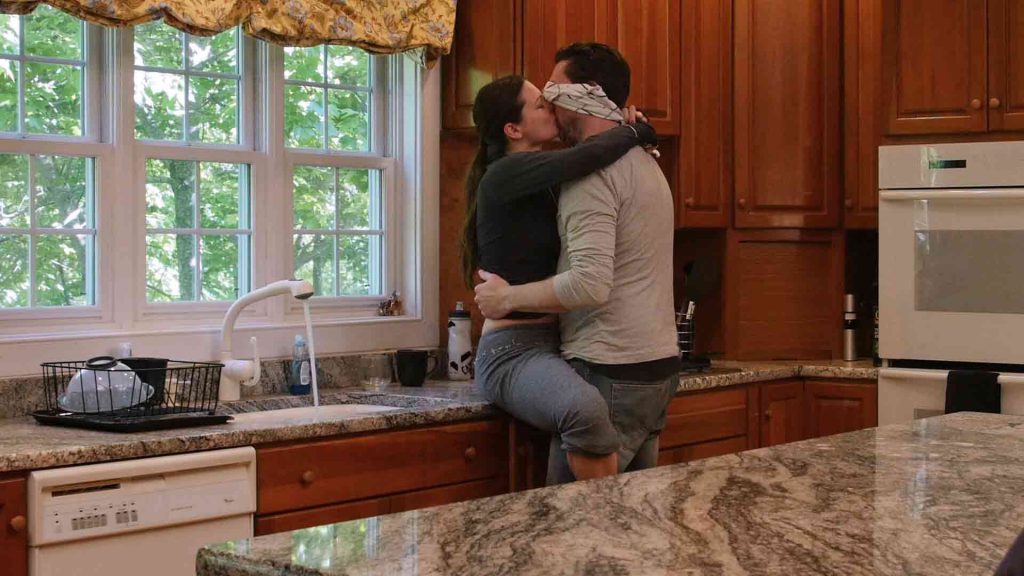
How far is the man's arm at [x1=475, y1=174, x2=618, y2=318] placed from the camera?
2.74 metres

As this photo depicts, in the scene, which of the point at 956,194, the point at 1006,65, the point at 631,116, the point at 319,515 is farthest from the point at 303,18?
the point at 1006,65

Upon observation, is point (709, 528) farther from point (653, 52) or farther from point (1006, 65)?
point (1006, 65)

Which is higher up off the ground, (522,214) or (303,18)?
(303,18)

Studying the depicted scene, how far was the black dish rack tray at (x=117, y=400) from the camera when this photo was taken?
272cm

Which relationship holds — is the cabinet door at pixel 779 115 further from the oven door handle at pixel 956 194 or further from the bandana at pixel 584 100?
the bandana at pixel 584 100

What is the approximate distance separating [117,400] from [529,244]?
0.99 meters

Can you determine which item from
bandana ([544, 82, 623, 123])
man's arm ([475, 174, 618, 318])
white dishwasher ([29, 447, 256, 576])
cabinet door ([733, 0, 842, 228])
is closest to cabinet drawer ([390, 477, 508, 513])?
white dishwasher ([29, 447, 256, 576])

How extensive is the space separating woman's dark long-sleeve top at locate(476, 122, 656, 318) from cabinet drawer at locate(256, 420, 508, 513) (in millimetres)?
374

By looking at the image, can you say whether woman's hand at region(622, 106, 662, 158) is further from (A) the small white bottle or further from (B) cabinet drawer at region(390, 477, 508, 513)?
(A) the small white bottle

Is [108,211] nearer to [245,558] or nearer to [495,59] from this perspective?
[495,59]

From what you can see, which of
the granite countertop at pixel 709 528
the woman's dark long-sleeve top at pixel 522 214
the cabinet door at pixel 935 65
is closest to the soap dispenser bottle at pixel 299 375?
the woman's dark long-sleeve top at pixel 522 214

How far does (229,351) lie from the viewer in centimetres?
335

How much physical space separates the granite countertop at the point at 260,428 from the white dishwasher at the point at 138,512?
2cm

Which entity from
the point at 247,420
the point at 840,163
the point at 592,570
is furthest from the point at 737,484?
the point at 840,163
